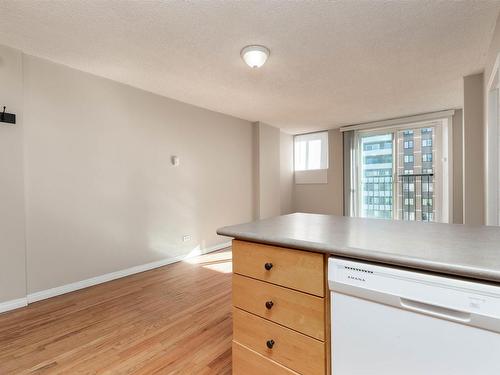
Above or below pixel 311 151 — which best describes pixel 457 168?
below

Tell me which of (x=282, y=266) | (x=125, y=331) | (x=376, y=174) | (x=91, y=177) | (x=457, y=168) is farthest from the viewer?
(x=376, y=174)

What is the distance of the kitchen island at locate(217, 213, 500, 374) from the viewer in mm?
921

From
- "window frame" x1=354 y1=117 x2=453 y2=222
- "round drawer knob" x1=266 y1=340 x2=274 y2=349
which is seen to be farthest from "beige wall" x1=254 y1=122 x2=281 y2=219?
"round drawer knob" x1=266 y1=340 x2=274 y2=349

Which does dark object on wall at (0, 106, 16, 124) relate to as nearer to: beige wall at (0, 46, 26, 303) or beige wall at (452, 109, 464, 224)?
beige wall at (0, 46, 26, 303)

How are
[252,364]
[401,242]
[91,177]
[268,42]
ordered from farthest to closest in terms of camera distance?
[91,177] < [268,42] < [252,364] < [401,242]

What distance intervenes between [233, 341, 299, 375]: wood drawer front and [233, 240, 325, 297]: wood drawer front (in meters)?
0.38

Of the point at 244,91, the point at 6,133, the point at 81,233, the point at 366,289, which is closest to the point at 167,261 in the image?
the point at 81,233

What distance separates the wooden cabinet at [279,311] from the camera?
1066 millimetres

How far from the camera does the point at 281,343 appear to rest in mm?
1170

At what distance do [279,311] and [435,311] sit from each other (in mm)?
604

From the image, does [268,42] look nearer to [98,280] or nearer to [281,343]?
[281,343]

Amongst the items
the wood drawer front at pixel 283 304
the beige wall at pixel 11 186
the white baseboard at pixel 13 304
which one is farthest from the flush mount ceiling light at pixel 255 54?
the white baseboard at pixel 13 304

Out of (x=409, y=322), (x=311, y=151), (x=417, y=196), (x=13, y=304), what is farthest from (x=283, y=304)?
(x=311, y=151)

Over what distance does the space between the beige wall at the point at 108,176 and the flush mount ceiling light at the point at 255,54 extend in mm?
1717
